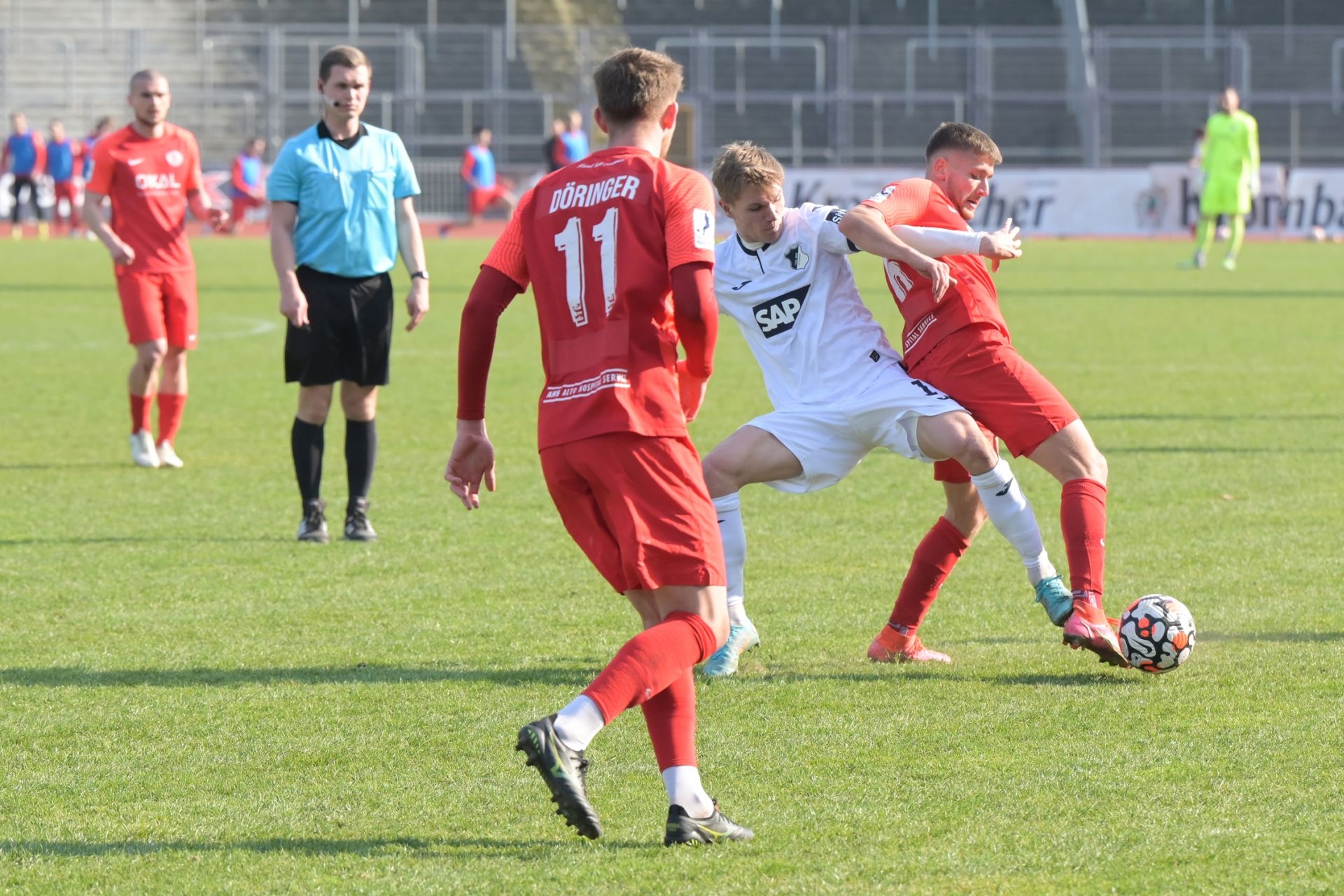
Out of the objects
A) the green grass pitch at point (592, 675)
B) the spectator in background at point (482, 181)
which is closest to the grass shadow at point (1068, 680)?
the green grass pitch at point (592, 675)

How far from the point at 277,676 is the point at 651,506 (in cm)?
217

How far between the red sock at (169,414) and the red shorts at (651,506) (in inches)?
261

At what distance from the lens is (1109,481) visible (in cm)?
877

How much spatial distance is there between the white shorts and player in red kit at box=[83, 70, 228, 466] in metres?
5.29

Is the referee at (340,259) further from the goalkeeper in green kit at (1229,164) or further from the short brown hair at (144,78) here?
the goalkeeper in green kit at (1229,164)

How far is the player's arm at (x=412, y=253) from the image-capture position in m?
7.52

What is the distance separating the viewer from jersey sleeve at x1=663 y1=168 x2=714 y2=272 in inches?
142

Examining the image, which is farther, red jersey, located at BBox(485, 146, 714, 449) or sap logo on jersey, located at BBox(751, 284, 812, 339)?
sap logo on jersey, located at BBox(751, 284, 812, 339)

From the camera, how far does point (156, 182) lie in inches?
383

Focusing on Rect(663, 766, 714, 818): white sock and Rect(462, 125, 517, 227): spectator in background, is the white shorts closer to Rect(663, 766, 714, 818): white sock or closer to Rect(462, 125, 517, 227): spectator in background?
Rect(663, 766, 714, 818): white sock

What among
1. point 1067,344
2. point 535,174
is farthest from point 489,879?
point 535,174

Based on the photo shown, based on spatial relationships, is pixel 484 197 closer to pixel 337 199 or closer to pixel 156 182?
pixel 156 182

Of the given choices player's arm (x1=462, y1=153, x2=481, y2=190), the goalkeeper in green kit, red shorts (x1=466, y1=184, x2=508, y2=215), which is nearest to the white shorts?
the goalkeeper in green kit

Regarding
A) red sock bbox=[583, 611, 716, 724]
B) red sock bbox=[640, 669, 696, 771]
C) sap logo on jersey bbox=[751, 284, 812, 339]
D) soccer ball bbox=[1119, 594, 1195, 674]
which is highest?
sap logo on jersey bbox=[751, 284, 812, 339]
